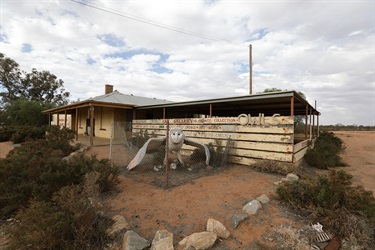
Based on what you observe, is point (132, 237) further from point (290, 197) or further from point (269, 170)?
point (269, 170)

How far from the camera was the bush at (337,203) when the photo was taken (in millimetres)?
2953

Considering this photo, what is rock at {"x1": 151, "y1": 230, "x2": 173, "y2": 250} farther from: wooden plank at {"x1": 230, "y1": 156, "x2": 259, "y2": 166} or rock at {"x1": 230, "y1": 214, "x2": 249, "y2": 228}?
wooden plank at {"x1": 230, "y1": 156, "x2": 259, "y2": 166}

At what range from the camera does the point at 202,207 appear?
12.5 ft

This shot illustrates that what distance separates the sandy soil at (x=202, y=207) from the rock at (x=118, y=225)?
0.13 meters

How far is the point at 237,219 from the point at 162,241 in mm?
1328

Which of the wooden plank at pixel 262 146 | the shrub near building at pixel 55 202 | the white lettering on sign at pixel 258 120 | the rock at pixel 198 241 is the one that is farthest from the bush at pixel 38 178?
the white lettering on sign at pixel 258 120

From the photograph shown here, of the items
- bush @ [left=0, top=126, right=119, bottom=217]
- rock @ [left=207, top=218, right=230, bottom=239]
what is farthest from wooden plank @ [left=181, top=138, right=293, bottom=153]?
bush @ [left=0, top=126, right=119, bottom=217]

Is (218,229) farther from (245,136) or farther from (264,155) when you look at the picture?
(245,136)

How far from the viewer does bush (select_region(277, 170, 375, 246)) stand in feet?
9.69

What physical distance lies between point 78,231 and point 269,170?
18.6ft

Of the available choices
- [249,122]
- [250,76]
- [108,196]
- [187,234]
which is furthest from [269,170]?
[250,76]

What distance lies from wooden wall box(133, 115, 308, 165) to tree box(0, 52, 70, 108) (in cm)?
3011

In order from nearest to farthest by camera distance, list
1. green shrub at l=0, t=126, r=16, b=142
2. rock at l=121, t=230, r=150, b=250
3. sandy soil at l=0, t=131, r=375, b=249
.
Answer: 1. rock at l=121, t=230, r=150, b=250
2. sandy soil at l=0, t=131, r=375, b=249
3. green shrub at l=0, t=126, r=16, b=142

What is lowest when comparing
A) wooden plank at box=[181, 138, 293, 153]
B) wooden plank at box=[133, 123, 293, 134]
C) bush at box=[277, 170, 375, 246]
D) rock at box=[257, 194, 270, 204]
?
rock at box=[257, 194, 270, 204]
